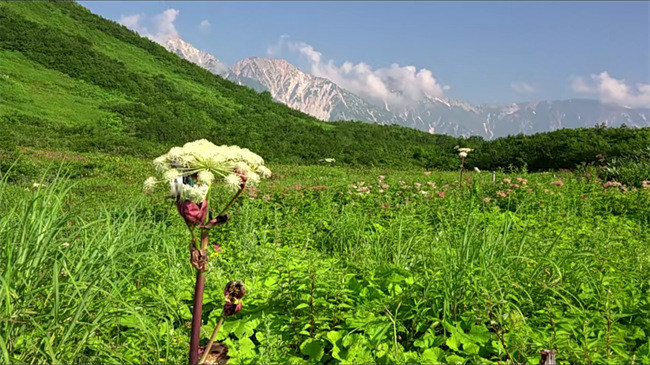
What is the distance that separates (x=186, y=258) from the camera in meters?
3.84

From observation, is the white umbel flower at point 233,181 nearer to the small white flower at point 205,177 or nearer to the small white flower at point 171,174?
the small white flower at point 205,177

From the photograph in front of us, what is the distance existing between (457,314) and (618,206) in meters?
6.34

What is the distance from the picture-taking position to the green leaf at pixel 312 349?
7.60ft

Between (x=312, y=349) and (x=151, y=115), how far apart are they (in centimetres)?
2793

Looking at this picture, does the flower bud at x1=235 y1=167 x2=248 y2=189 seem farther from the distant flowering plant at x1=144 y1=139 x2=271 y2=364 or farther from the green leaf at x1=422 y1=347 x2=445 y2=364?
the green leaf at x1=422 y1=347 x2=445 y2=364

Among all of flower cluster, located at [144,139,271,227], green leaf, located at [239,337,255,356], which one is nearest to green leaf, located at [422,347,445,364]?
green leaf, located at [239,337,255,356]

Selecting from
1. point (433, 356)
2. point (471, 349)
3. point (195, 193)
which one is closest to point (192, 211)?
point (195, 193)

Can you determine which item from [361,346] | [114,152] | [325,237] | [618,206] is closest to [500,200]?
[618,206]

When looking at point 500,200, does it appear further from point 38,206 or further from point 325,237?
point 38,206

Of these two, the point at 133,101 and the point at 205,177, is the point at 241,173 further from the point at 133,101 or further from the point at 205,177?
the point at 133,101

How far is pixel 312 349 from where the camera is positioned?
2363 millimetres

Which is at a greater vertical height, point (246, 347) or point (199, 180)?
point (199, 180)

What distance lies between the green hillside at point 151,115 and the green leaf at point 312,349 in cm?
1510

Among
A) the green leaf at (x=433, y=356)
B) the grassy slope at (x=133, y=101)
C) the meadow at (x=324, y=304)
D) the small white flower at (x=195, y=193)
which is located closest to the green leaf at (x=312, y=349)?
the meadow at (x=324, y=304)
